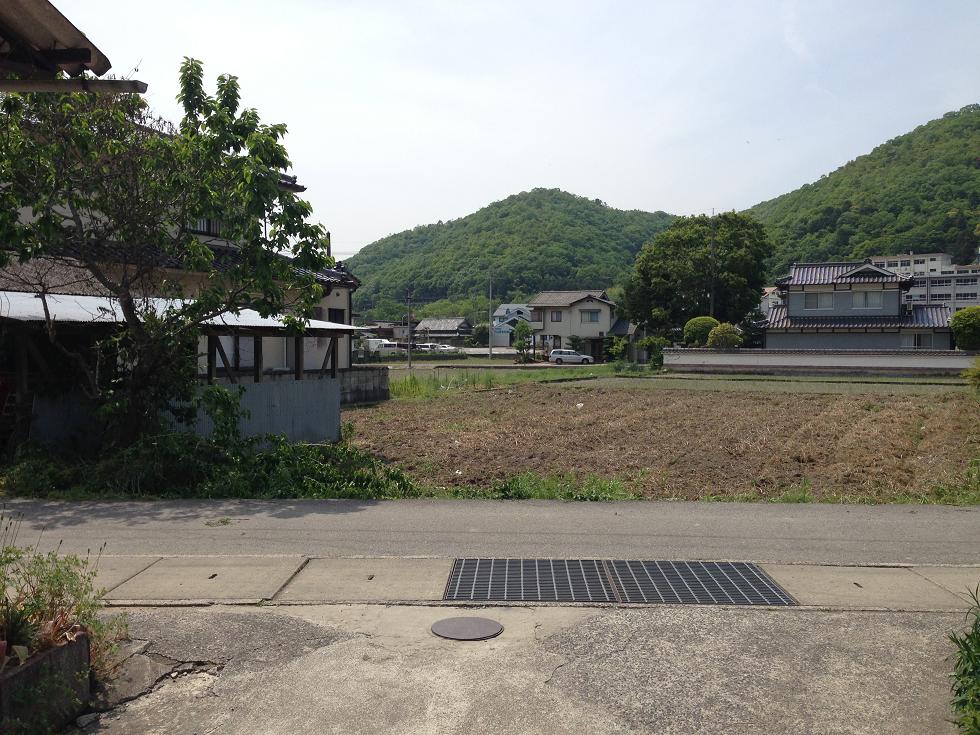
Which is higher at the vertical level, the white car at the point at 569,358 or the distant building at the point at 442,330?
the distant building at the point at 442,330

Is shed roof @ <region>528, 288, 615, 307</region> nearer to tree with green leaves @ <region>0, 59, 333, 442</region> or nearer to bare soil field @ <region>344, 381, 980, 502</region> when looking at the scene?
bare soil field @ <region>344, 381, 980, 502</region>

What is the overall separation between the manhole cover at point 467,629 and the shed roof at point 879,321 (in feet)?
155

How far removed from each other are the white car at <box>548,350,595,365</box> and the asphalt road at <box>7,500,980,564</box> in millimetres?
54874

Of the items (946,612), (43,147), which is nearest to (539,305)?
(43,147)

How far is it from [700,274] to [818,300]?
32.1 ft

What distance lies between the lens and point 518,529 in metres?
8.88

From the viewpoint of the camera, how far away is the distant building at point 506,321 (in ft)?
309

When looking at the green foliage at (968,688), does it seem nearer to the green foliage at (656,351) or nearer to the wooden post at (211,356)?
the wooden post at (211,356)

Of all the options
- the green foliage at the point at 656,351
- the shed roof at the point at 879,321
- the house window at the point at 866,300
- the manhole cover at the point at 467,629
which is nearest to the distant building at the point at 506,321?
the green foliage at the point at 656,351

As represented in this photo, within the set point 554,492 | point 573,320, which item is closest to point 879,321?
point 573,320

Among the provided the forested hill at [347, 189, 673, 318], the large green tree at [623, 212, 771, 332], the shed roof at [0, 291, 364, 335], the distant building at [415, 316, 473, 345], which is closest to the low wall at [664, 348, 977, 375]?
the large green tree at [623, 212, 771, 332]

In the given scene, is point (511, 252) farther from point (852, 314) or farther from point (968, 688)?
point (968, 688)

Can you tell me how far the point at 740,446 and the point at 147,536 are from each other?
1320 cm

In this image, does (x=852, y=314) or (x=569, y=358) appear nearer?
(x=852, y=314)
